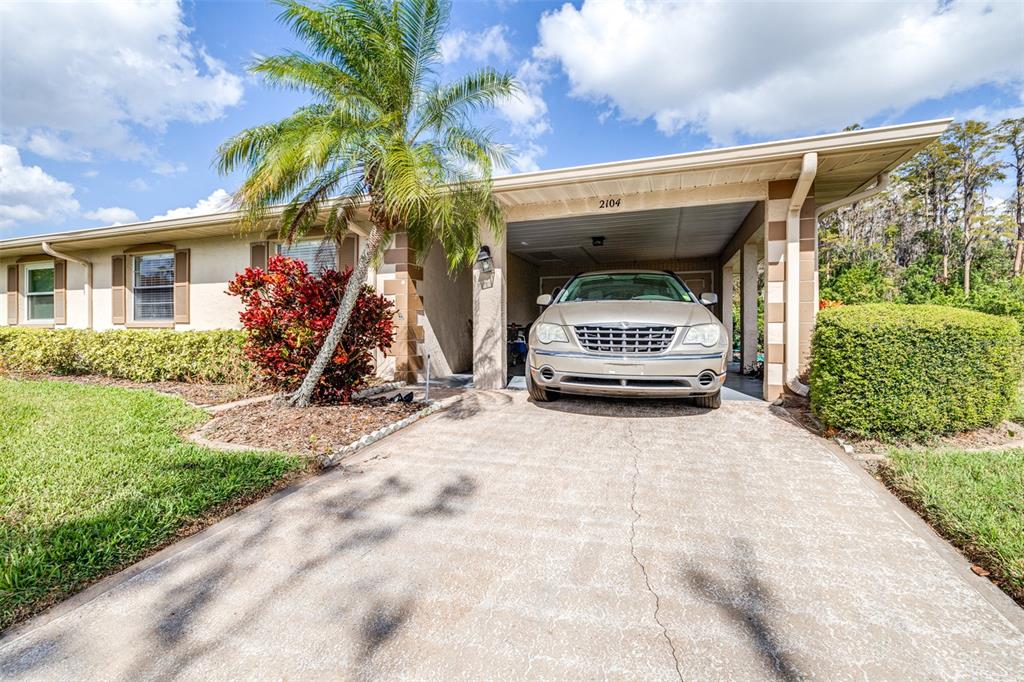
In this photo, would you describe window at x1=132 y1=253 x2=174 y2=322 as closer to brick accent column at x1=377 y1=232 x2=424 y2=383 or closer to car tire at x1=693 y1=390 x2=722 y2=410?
brick accent column at x1=377 y1=232 x2=424 y2=383

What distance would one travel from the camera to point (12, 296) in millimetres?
10055

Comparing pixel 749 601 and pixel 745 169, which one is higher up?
pixel 745 169

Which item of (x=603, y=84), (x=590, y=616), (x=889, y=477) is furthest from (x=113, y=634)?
(x=603, y=84)

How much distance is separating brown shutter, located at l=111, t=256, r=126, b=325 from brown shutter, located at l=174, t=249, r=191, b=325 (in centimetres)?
152

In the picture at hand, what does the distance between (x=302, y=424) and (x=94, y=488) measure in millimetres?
1554

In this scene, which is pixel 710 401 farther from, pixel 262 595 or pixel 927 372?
pixel 262 595

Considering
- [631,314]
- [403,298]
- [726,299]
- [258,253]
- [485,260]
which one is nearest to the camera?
[631,314]

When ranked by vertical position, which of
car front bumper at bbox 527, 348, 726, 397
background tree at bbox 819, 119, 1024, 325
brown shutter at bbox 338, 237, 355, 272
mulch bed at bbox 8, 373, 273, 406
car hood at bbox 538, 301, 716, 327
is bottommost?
mulch bed at bbox 8, 373, 273, 406

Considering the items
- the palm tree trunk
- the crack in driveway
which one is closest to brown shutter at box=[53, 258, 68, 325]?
the palm tree trunk

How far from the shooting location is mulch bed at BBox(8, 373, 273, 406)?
5.77 meters

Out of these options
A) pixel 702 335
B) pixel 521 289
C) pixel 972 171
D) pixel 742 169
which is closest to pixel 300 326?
pixel 702 335

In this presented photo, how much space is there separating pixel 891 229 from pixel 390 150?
18.8m

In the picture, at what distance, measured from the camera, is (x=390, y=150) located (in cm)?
398

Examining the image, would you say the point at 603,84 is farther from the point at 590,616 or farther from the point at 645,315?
the point at 590,616
